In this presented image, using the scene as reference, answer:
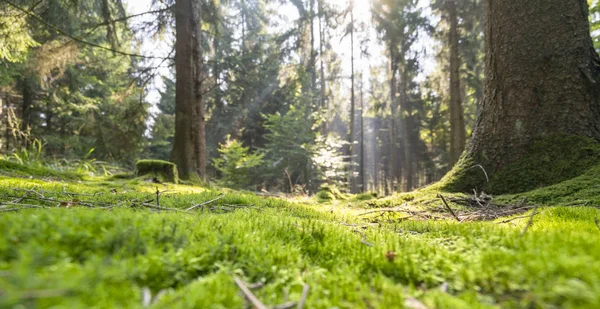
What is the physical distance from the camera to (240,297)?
→ 1.08 meters

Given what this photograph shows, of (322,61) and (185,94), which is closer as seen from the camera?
(185,94)

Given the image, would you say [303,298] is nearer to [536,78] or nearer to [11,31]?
[536,78]

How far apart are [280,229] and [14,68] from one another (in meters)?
15.7

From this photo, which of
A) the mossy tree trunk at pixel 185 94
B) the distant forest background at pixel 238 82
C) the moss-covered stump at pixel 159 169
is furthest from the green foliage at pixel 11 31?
the moss-covered stump at pixel 159 169

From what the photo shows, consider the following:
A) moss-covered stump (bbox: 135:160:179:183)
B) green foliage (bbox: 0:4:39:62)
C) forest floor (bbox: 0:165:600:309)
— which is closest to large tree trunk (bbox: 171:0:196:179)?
moss-covered stump (bbox: 135:160:179:183)

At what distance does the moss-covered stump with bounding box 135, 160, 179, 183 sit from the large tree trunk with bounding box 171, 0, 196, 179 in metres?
0.83

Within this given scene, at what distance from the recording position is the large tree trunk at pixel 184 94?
777 cm

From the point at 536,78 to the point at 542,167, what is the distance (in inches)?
51.3

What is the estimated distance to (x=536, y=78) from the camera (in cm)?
414

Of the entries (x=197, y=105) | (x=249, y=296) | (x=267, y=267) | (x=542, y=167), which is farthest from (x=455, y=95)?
(x=249, y=296)

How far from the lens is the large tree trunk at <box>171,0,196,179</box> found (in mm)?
7770

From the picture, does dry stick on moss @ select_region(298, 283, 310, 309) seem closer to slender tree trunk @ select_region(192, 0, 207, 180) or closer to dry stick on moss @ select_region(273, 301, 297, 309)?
dry stick on moss @ select_region(273, 301, 297, 309)

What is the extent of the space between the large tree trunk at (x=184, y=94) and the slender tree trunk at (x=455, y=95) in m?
10.6

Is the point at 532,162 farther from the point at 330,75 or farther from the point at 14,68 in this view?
the point at 330,75
